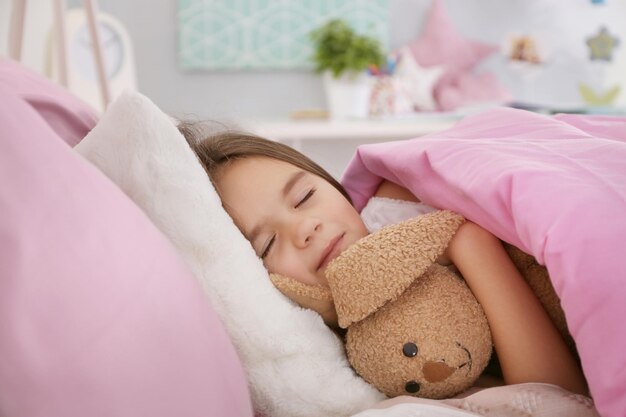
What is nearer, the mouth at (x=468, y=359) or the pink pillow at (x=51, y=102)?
the mouth at (x=468, y=359)

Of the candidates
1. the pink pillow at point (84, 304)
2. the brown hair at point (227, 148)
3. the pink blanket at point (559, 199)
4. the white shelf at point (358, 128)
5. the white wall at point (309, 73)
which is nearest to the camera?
the pink pillow at point (84, 304)

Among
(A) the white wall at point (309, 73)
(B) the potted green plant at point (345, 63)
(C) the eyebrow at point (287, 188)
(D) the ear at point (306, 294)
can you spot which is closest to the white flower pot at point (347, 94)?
(B) the potted green plant at point (345, 63)

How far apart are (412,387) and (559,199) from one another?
24cm

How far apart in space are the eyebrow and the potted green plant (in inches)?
80.0

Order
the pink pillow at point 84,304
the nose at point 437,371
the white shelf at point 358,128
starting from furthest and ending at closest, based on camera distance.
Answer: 1. the white shelf at point 358,128
2. the nose at point 437,371
3. the pink pillow at point 84,304

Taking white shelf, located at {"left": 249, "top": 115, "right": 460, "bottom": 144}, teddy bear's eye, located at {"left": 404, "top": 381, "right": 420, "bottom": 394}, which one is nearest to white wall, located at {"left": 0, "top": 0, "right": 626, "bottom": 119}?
white shelf, located at {"left": 249, "top": 115, "right": 460, "bottom": 144}

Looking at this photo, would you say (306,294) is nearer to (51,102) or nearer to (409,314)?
(409,314)

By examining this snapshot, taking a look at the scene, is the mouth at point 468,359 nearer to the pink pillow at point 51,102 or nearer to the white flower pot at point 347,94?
the pink pillow at point 51,102

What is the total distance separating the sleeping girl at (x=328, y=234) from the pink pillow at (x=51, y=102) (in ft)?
0.47

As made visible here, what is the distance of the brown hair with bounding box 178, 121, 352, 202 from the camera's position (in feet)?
3.24

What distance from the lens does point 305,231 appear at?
875 mm

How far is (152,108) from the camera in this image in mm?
799

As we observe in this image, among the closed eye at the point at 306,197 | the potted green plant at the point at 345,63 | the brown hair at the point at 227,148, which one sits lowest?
the potted green plant at the point at 345,63

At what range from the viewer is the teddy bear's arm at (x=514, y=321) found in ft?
2.46
